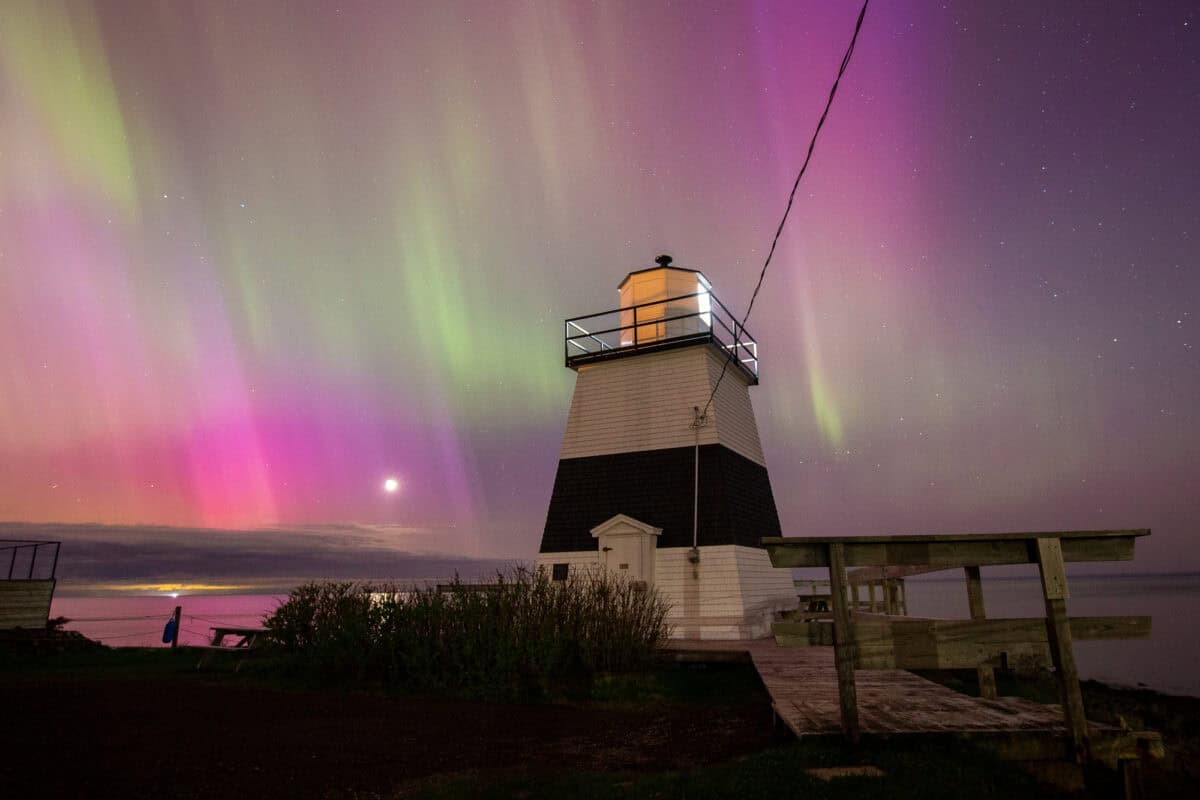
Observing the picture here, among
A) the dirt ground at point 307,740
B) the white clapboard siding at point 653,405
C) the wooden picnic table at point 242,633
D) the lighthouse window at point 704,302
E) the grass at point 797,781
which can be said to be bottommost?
the dirt ground at point 307,740

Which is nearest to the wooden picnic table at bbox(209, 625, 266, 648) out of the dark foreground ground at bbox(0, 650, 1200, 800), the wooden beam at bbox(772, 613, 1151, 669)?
the dark foreground ground at bbox(0, 650, 1200, 800)

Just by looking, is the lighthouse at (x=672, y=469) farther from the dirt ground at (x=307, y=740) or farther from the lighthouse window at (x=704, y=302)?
the dirt ground at (x=307, y=740)

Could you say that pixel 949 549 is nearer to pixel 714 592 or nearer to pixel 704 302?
pixel 714 592

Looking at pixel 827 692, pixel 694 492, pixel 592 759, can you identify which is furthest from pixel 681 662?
pixel 592 759

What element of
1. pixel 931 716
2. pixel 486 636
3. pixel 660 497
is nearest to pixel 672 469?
pixel 660 497

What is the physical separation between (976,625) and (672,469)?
12.6 metres

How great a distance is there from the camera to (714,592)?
1709 centimetres

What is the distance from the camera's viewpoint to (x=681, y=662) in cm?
1415

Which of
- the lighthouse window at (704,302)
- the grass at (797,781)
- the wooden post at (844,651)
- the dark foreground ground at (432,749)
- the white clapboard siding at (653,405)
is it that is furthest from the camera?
the lighthouse window at (704,302)

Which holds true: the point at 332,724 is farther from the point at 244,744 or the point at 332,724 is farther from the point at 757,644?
the point at 757,644

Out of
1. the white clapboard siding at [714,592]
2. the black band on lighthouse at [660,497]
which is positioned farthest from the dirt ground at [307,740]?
the black band on lighthouse at [660,497]

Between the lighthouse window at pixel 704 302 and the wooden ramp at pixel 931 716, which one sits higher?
the lighthouse window at pixel 704 302

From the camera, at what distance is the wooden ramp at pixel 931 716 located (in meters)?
5.80

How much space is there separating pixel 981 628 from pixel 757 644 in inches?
390
